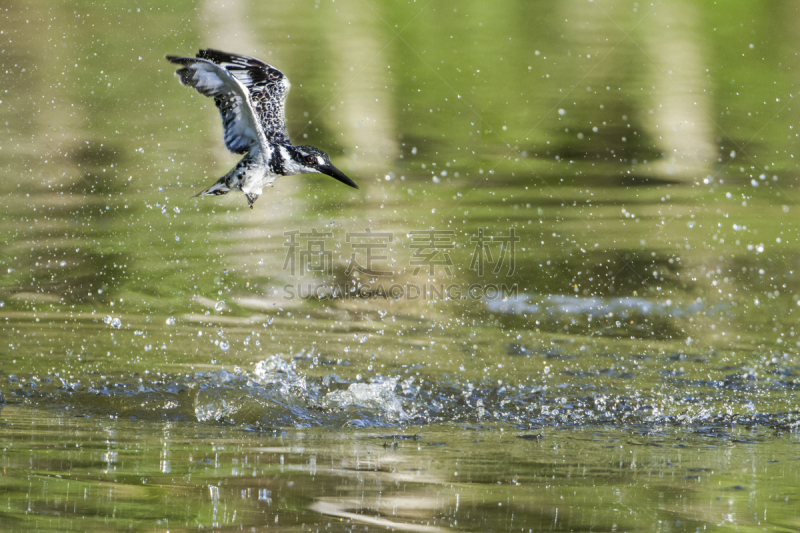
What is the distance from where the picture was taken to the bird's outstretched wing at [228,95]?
436cm

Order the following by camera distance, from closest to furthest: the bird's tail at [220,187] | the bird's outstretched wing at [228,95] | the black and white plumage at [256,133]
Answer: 1. the bird's outstretched wing at [228,95]
2. the black and white plumage at [256,133]
3. the bird's tail at [220,187]

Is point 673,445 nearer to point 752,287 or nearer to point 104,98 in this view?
point 752,287

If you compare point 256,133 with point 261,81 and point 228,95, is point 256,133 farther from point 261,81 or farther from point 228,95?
point 261,81

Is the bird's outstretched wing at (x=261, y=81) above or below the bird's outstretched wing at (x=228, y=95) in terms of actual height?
above

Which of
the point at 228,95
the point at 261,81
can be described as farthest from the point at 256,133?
the point at 261,81

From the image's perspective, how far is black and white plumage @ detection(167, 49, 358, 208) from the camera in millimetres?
4848

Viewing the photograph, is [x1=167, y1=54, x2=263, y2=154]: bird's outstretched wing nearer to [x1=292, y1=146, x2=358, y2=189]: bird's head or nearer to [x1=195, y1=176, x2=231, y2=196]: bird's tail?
[x1=195, y1=176, x2=231, y2=196]: bird's tail

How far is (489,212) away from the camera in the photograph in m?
8.22

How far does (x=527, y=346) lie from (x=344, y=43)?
699cm

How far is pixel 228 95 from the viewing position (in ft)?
15.6

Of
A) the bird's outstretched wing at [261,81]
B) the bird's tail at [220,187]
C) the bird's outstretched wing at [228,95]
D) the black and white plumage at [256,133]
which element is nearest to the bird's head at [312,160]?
the black and white plumage at [256,133]

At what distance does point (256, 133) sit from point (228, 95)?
25 cm

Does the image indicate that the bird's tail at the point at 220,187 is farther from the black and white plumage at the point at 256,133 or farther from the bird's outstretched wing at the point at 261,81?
the bird's outstretched wing at the point at 261,81

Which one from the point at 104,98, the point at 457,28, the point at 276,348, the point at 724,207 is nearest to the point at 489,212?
the point at 724,207
